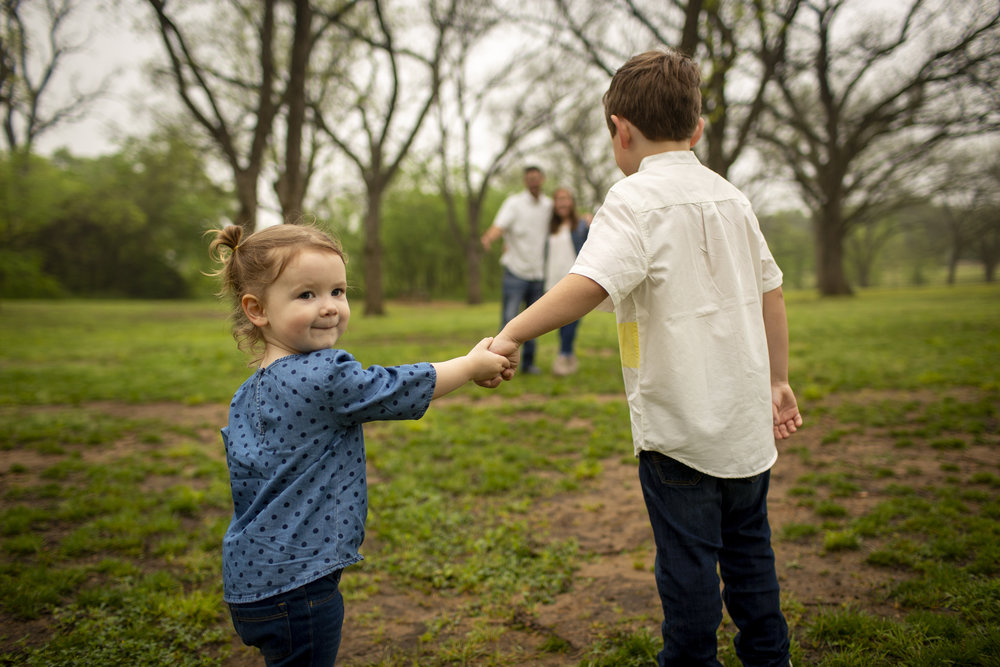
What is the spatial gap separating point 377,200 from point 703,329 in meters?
18.1

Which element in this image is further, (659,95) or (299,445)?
(659,95)

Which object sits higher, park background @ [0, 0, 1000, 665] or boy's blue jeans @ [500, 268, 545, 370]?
boy's blue jeans @ [500, 268, 545, 370]

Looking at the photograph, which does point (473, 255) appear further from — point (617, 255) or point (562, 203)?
point (617, 255)

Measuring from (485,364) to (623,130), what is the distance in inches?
31.9

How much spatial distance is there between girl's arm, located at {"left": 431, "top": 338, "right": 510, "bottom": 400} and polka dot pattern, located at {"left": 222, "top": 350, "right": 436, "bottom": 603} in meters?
0.04

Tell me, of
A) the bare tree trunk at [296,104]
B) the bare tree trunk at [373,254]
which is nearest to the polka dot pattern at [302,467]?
the bare tree trunk at [296,104]

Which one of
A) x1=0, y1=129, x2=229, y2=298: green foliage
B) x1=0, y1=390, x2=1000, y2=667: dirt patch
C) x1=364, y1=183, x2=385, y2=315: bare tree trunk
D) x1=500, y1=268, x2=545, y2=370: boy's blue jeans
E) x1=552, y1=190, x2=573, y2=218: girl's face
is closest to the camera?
x1=0, y1=390, x2=1000, y2=667: dirt patch

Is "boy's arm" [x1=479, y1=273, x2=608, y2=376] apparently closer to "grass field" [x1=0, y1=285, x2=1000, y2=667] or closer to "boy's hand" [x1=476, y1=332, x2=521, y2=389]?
"boy's hand" [x1=476, y1=332, x2=521, y2=389]

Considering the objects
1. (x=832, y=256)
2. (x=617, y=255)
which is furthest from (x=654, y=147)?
(x=832, y=256)

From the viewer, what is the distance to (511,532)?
125 inches

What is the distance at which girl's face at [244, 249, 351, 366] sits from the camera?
1589 millimetres

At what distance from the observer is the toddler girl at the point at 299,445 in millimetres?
1506

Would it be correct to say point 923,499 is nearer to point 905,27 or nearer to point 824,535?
point 824,535

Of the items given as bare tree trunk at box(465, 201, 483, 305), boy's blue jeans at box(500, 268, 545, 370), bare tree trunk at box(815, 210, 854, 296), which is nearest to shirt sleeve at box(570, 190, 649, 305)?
boy's blue jeans at box(500, 268, 545, 370)
